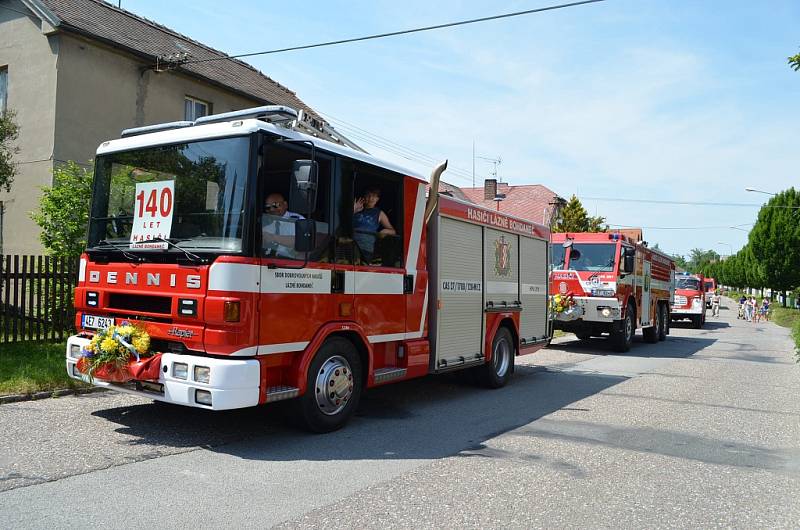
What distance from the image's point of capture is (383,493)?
4684mm

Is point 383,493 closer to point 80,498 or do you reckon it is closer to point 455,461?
point 455,461

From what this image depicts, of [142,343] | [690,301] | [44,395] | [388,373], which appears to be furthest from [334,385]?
[690,301]

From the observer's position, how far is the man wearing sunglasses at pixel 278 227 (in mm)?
5590

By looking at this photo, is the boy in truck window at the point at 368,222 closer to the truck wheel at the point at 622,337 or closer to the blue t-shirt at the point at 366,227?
the blue t-shirt at the point at 366,227

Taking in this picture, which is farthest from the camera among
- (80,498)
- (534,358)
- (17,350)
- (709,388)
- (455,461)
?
(534,358)

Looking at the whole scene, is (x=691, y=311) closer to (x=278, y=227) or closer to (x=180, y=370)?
(x=278, y=227)

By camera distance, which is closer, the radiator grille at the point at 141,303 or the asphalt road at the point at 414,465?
the asphalt road at the point at 414,465

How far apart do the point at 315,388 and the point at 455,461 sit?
4.77ft

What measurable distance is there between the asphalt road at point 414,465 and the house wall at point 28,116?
909 cm

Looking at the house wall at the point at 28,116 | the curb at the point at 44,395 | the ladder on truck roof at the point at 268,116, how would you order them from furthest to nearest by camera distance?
the house wall at the point at 28,116, the curb at the point at 44,395, the ladder on truck roof at the point at 268,116

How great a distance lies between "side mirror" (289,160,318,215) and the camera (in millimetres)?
5406

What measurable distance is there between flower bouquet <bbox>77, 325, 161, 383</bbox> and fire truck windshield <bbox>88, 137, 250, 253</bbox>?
0.80 m

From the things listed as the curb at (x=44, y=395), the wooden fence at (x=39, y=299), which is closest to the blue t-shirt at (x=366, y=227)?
the curb at (x=44, y=395)

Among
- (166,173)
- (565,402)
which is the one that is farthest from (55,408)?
(565,402)
